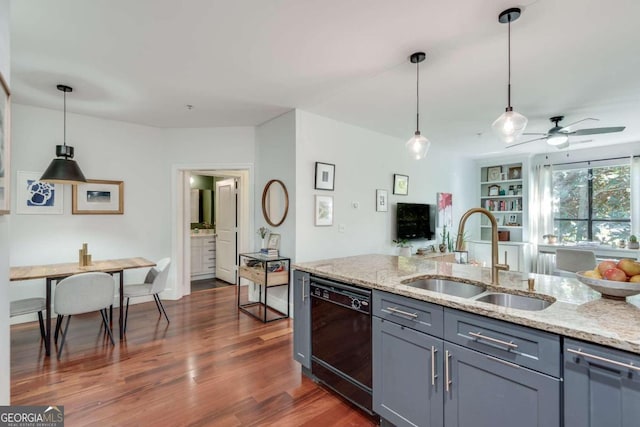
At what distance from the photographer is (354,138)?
174 inches

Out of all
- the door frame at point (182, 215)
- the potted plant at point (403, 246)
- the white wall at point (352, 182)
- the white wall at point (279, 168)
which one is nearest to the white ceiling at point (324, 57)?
the white wall at point (279, 168)

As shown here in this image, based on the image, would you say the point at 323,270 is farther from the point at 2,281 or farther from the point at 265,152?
the point at 265,152

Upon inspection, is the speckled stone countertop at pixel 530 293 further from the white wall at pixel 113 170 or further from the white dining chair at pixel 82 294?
the white wall at pixel 113 170

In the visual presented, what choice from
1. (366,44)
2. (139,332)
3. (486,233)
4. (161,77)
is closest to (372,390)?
(366,44)

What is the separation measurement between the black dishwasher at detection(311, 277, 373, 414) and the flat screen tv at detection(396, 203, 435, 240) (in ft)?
10.1

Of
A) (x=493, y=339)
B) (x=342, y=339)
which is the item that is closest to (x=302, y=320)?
(x=342, y=339)

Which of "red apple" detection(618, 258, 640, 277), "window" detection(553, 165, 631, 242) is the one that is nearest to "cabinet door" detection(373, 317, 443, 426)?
"red apple" detection(618, 258, 640, 277)

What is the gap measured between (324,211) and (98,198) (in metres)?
2.99

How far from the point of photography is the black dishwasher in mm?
1957

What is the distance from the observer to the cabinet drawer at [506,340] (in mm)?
1199

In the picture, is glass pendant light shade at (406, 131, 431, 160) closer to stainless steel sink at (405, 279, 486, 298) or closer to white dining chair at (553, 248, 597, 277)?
stainless steel sink at (405, 279, 486, 298)

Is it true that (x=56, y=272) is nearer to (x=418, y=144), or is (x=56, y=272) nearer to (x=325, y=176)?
(x=325, y=176)

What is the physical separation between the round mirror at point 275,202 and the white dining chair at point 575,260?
4.06 meters

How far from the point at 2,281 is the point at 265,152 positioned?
316cm
